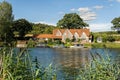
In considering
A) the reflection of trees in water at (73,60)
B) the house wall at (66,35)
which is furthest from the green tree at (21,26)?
the reflection of trees in water at (73,60)

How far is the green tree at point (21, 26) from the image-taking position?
113 m

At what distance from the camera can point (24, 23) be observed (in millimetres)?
116938

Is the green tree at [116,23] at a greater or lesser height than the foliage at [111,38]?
greater

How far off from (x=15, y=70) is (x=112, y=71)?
3.47 metres

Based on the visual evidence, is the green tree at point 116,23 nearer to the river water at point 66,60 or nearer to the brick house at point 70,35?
the brick house at point 70,35

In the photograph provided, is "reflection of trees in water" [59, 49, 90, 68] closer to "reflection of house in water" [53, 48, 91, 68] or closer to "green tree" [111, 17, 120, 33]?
"reflection of house in water" [53, 48, 91, 68]

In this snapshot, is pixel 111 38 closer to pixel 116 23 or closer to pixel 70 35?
pixel 70 35

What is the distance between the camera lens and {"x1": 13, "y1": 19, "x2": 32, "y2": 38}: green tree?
113 meters

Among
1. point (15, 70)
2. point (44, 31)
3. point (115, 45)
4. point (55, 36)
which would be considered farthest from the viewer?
point (44, 31)

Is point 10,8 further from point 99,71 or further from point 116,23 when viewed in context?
point 99,71

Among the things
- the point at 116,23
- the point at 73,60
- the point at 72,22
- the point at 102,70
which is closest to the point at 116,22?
the point at 116,23

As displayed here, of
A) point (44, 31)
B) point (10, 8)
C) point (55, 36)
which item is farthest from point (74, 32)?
point (10, 8)

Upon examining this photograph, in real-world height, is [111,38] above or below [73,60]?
above

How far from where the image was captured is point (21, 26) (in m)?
115
